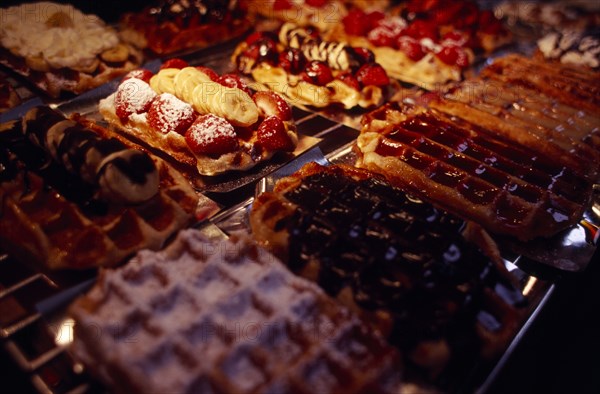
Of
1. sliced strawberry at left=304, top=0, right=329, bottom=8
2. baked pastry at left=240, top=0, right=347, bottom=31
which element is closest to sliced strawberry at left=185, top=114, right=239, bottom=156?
baked pastry at left=240, top=0, right=347, bottom=31

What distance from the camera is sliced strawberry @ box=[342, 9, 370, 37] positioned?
5.42 meters

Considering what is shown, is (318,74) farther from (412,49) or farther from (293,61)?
(412,49)

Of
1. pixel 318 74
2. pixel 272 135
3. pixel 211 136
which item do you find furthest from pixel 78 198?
pixel 318 74

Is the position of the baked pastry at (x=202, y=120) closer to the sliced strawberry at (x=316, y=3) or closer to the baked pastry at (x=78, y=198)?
the baked pastry at (x=78, y=198)

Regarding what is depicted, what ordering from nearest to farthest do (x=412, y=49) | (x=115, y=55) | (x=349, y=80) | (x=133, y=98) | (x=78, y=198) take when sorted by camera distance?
(x=78, y=198) < (x=133, y=98) < (x=349, y=80) < (x=115, y=55) < (x=412, y=49)

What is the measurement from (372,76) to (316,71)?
1.69 feet

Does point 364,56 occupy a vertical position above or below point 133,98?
above

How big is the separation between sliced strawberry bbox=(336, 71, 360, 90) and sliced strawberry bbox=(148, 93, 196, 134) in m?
1.55

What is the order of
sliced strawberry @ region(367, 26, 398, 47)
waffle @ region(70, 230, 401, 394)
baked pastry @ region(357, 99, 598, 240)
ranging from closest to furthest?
waffle @ region(70, 230, 401, 394) < baked pastry @ region(357, 99, 598, 240) < sliced strawberry @ region(367, 26, 398, 47)

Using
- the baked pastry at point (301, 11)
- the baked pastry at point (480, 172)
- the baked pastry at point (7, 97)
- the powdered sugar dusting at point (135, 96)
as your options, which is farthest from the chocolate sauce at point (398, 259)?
the baked pastry at point (301, 11)

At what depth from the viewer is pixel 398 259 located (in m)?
2.21

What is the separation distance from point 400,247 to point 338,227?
12.5 inches

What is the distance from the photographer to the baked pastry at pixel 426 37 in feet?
16.0

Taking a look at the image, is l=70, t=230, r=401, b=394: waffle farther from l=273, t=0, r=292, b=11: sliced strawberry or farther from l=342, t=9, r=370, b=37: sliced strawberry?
l=273, t=0, r=292, b=11: sliced strawberry
